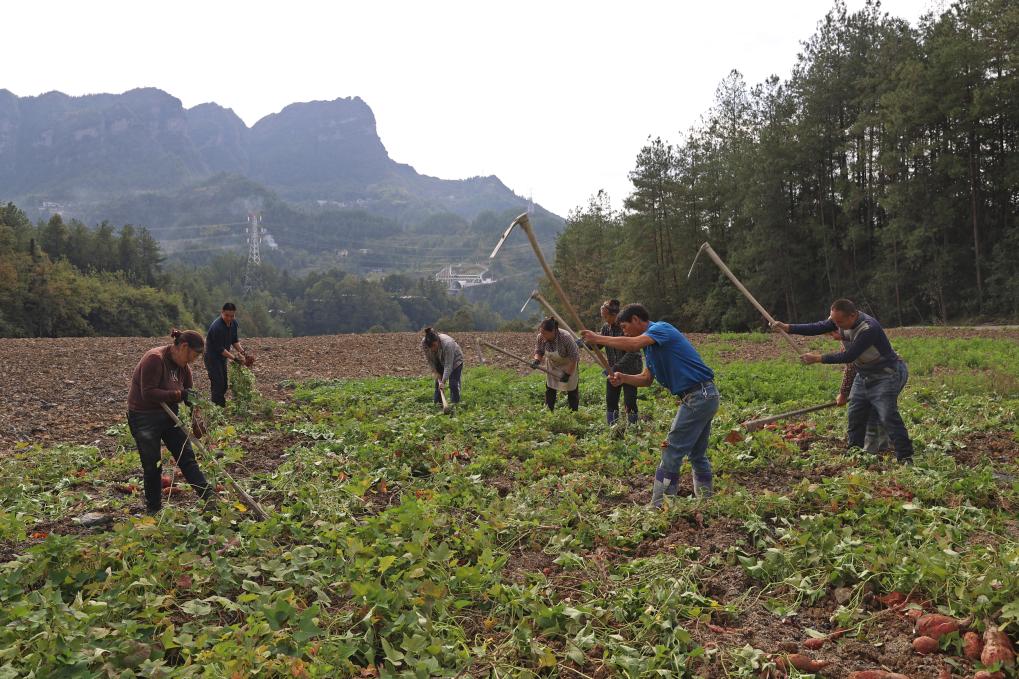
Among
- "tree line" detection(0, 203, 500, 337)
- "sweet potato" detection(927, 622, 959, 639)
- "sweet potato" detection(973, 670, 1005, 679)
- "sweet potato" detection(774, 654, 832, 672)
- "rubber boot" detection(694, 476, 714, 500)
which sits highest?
"tree line" detection(0, 203, 500, 337)

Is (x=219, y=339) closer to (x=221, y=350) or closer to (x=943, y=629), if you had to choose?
(x=221, y=350)

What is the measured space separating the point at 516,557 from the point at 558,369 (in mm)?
5576

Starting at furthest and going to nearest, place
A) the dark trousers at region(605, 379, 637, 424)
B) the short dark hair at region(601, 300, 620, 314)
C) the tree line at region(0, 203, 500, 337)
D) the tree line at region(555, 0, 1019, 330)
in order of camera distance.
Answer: the tree line at region(0, 203, 500, 337) < the tree line at region(555, 0, 1019, 330) < the dark trousers at region(605, 379, 637, 424) < the short dark hair at region(601, 300, 620, 314)

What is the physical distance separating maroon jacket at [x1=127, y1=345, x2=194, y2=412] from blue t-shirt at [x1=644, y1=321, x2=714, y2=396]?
4.50 meters

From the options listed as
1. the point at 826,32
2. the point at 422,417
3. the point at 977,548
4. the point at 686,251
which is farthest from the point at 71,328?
the point at 977,548

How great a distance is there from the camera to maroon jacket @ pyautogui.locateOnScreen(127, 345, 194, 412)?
21.0ft

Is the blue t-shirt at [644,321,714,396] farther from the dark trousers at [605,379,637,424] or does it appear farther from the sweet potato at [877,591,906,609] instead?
the dark trousers at [605,379,637,424]

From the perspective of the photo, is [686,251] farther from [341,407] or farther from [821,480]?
[821,480]

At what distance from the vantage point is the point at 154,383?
6438mm

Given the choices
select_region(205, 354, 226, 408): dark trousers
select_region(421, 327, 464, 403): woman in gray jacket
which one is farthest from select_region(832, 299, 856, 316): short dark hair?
select_region(205, 354, 226, 408): dark trousers

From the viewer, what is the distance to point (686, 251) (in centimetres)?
4638

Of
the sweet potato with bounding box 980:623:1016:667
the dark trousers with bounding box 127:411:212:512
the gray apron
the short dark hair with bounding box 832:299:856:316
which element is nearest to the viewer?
the sweet potato with bounding box 980:623:1016:667

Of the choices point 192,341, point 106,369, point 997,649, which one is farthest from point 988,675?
point 106,369

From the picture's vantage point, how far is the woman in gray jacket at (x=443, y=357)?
11633 mm
